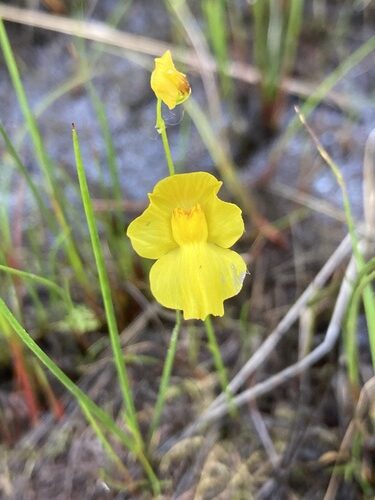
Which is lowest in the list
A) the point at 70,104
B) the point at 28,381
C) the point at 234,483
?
the point at 234,483

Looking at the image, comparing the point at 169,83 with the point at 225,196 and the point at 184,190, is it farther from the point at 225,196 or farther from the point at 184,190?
the point at 225,196

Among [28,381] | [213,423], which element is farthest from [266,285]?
[28,381]

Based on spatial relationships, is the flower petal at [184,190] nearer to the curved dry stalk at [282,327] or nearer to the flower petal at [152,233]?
the flower petal at [152,233]

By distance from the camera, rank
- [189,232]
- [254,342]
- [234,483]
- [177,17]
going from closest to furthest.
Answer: [189,232] < [234,483] < [254,342] < [177,17]

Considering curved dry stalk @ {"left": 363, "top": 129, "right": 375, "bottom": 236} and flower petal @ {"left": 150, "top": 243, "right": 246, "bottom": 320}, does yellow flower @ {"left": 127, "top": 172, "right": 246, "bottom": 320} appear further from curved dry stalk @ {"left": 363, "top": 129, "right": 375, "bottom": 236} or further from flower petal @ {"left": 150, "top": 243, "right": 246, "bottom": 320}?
curved dry stalk @ {"left": 363, "top": 129, "right": 375, "bottom": 236}

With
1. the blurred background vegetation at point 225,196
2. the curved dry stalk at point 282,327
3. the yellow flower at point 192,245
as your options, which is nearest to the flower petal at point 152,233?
the yellow flower at point 192,245

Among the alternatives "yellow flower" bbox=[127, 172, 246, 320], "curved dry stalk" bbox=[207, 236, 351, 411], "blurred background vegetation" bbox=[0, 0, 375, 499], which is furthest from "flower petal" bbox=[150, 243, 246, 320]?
"curved dry stalk" bbox=[207, 236, 351, 411]

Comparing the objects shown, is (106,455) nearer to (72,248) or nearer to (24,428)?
(24,428)
